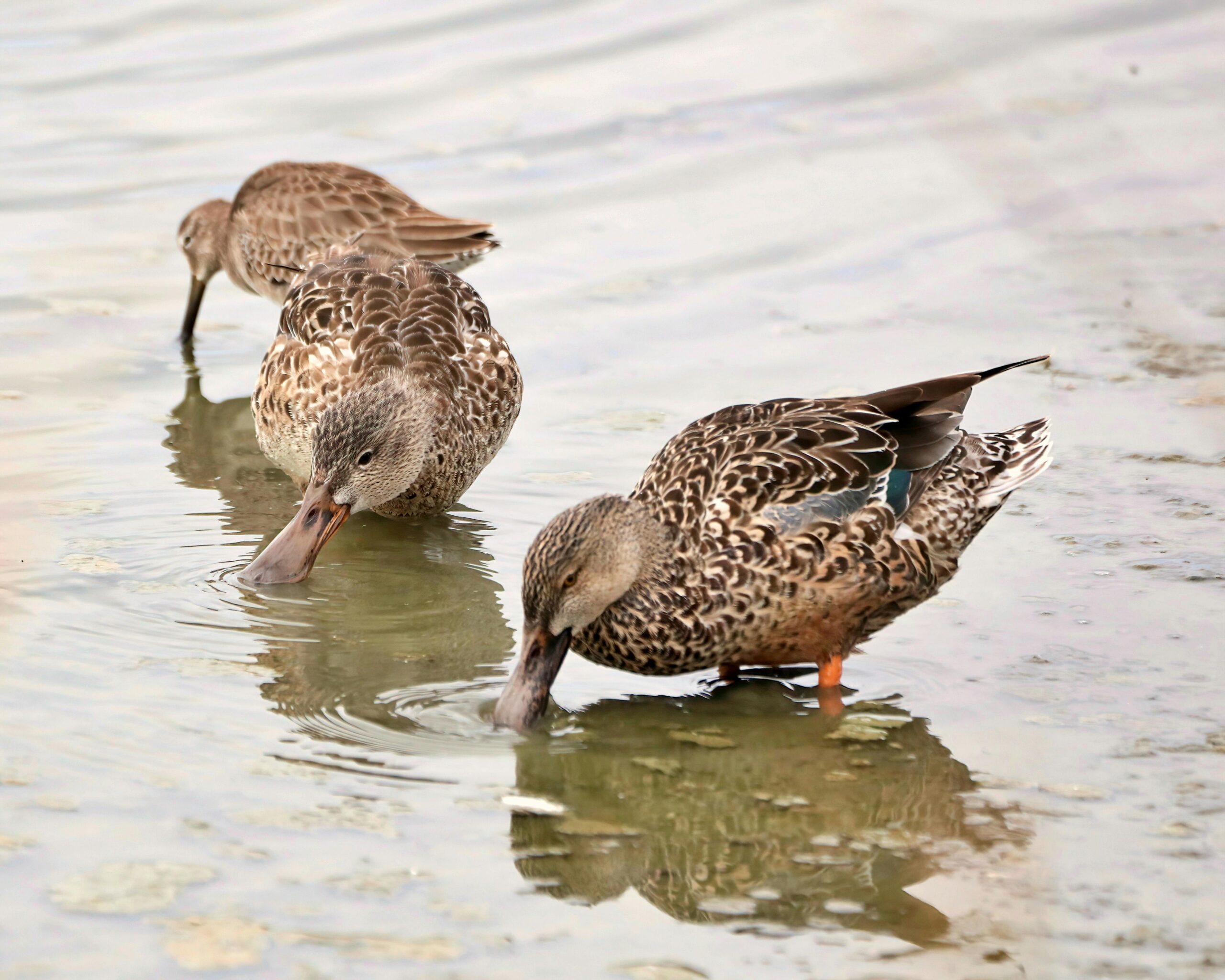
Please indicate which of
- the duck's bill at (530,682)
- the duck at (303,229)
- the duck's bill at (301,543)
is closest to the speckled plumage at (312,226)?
the duck at (303,229)

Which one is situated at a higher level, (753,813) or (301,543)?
(301,543)

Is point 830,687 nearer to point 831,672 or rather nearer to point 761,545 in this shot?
point 831,672

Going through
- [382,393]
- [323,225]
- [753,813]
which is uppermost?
[323,225]

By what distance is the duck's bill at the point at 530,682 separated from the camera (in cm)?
462

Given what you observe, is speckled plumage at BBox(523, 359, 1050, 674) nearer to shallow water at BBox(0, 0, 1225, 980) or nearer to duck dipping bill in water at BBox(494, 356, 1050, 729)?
duck dipping bill in water at BBox(494, 356, 1050, 729)

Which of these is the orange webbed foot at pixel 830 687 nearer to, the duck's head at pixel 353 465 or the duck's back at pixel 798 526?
the duck's back at pixel 798 526

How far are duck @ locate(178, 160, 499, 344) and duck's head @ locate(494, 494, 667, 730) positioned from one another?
3.93 m

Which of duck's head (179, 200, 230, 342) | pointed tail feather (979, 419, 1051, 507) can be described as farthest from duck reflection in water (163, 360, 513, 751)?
pointed tail feather (979, 419, 1051, 507)

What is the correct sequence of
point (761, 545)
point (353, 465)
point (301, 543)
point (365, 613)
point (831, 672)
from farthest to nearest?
point (353, 465)
point (301, 543)
point (365, 613)
point (831, 672)
point (761, 545)

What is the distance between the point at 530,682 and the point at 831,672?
3.06 ft

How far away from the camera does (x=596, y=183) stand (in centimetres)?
1004

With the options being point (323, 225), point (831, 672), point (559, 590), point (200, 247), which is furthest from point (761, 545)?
point (200, 247)

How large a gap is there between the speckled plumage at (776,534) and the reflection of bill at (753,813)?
8.5 inches

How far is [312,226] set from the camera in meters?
8.68
